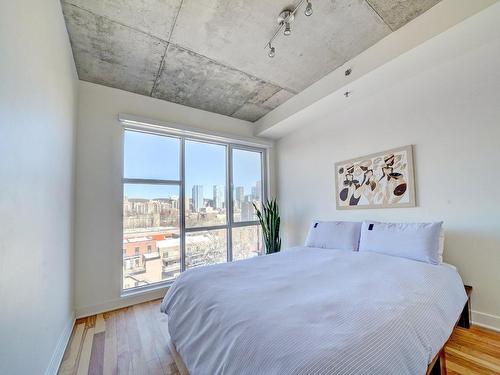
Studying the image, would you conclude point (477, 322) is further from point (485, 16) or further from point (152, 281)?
point (152, 281)

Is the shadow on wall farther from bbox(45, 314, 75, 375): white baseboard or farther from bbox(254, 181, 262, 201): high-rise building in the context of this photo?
bbox(45, 314, 75, 375): white baseboard

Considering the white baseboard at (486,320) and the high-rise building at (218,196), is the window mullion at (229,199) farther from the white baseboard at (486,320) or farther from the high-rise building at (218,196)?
the white baseboard at (486,320)

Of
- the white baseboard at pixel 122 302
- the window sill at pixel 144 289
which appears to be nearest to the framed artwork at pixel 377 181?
the window sill at pixel 144 289

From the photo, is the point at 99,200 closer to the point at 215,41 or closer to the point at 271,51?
the point at 215,41

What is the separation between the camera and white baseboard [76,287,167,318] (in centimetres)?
252

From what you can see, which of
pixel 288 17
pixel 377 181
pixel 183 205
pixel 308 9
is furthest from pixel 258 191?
pixel 308 9

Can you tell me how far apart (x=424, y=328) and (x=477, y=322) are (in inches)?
64.4

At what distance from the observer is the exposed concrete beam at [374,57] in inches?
71.1

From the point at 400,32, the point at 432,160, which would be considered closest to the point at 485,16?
the point at 400,32

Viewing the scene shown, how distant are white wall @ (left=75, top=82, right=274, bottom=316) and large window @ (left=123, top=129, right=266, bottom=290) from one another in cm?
14

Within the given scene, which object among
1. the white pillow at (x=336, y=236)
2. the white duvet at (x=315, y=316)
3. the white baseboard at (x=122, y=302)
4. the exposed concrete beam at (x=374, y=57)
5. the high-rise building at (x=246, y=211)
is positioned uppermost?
the exposed concrete beam at (x=374, y=57)

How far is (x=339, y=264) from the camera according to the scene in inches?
79.4

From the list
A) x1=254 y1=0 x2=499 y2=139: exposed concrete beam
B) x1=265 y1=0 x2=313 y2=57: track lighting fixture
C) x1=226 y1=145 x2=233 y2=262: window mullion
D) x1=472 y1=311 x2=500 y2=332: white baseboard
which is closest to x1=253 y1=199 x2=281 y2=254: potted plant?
x1=226 y1=145 x2=233 y2=262: window mullion

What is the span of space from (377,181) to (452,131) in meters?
0.87
